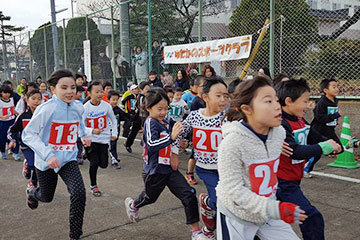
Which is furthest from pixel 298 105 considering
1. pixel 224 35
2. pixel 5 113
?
pixel 5 113

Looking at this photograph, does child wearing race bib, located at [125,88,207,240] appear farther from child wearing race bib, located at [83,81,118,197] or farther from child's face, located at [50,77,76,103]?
child wearing race bib, located at [83,81,118,197]

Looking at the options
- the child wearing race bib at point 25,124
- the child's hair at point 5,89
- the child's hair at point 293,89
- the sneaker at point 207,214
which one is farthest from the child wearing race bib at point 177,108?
the child's hair at point 293,89

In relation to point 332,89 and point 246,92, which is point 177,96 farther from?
point 246,92

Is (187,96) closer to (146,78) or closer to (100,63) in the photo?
(146,78)

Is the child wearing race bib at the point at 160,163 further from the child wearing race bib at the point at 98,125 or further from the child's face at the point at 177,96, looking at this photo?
the child's face at the point at 177,96

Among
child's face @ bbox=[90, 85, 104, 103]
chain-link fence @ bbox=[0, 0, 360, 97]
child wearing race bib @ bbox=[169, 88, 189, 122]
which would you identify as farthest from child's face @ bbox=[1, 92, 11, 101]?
chain-link fence @ bbox=[0, 0, 360, 97]

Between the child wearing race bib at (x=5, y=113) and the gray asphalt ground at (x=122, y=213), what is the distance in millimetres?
2168

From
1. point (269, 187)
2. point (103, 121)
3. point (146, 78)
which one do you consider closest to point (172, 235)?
point (269, 187)

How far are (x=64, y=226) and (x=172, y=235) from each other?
4.13 ft

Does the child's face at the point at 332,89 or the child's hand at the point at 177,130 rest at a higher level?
the child's face at the point at 332,89

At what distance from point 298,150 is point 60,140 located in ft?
7.76

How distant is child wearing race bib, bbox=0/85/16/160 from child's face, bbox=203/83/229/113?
6.11m

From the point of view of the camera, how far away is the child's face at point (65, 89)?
402 cm

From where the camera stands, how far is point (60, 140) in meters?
4.06
